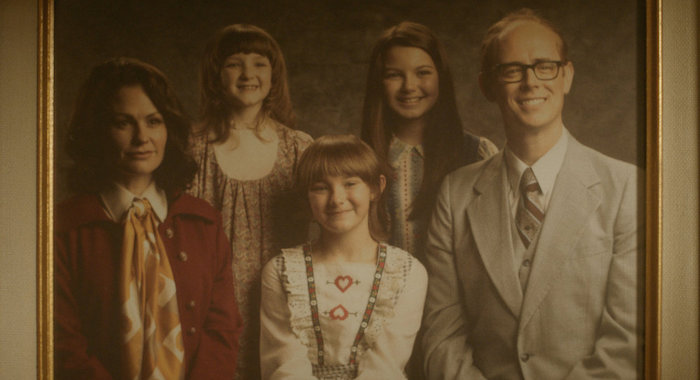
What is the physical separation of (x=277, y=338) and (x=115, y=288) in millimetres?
629

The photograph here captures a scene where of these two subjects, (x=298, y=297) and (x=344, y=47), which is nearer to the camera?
(x=298, y=297)

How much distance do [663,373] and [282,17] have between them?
1.96 metres

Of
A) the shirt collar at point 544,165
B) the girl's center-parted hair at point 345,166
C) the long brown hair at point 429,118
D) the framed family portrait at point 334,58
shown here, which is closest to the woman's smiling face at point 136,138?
the framed family portrait at point 334,58

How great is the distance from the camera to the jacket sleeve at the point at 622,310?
2.23 meters

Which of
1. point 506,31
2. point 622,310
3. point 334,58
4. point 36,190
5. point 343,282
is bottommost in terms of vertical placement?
point 622,310

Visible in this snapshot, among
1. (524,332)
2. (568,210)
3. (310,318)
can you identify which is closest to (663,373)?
(524,332)

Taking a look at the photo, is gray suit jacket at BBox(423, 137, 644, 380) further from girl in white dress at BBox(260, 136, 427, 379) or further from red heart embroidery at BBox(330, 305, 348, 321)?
red heart embroidery at BBox(330, 305, 348, 321)

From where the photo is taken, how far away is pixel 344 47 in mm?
2322

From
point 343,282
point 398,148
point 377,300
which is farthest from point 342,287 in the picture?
point 398,148

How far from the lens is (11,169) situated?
2295mm

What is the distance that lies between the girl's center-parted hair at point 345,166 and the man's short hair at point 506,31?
22.1 inches

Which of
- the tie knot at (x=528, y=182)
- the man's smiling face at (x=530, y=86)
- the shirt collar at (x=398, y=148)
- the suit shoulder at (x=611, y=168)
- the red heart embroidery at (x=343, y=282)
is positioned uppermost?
the man's smiling face at (x=530, y=86)

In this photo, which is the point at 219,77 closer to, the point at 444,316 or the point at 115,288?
the point at 115,288

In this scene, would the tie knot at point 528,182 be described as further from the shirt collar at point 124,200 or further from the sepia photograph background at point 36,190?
the shirt collar at point 124,200
